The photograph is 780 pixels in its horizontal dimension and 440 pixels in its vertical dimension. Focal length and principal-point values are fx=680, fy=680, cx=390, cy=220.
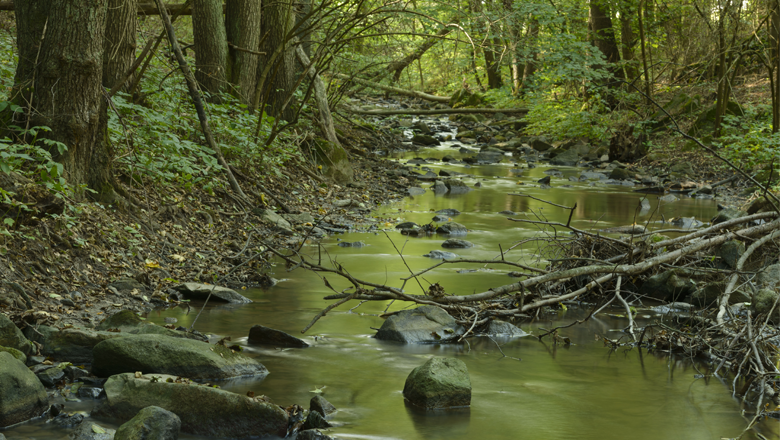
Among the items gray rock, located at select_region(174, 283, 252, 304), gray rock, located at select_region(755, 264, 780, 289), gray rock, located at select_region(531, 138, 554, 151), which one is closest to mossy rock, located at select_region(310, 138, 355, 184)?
gray rock, located at select_region(174, 283, 252, 304)

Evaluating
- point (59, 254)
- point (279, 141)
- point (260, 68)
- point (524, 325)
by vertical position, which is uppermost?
point (260, 68)

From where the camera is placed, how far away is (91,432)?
3328mm

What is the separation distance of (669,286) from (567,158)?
13.6 meters

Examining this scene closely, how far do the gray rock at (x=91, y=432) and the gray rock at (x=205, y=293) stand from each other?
258cm

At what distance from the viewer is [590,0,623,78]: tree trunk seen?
21.0 meters

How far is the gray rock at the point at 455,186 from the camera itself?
14133mm

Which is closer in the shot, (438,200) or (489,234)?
(489,234)

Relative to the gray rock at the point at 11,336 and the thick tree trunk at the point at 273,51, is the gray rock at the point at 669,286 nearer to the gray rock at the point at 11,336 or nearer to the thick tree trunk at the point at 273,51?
the gray rock at the point at 11,336

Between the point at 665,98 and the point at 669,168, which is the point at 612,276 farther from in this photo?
the point at 665,98

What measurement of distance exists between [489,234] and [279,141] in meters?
3.91

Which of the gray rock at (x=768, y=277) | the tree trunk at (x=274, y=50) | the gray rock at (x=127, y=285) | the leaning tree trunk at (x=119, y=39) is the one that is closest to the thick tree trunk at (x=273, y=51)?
the tree trunk at (x=274, y=50)

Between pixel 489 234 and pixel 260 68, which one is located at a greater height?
pixel 260 68

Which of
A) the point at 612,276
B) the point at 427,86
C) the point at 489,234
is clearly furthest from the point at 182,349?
the point at 427,86

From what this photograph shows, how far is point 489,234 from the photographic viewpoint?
983cm
